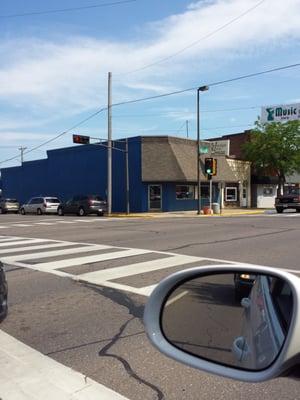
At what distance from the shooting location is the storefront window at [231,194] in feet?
154

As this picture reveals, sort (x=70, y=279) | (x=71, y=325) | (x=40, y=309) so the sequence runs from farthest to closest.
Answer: (x=70, y=279)
(x=40, y=309)
(x=71, y=325)

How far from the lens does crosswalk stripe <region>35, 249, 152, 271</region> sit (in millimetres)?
10648

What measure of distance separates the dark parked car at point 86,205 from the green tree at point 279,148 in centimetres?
1692

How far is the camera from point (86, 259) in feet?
38.1

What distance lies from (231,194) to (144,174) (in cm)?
1156

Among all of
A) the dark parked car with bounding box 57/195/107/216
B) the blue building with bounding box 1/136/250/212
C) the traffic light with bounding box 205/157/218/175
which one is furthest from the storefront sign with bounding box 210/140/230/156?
the dark parked car with bounding box 57/195/107/216

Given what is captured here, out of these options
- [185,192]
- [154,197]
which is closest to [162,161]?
[154,197]

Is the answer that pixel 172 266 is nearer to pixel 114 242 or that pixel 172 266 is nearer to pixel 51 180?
pixel 114 242

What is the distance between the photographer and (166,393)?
405cm

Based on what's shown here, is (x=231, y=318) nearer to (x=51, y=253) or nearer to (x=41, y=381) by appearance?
(x=41, y=381)

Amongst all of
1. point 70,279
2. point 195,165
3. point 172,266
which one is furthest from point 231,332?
point 195,165

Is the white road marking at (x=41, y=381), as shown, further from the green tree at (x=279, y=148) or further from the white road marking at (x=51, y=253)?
the green tree at (x=279, y=148)

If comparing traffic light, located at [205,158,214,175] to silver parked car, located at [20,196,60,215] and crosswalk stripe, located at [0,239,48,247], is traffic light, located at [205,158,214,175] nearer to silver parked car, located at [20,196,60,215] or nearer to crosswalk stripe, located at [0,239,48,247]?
silver parked car, located at [20,196,60,215]

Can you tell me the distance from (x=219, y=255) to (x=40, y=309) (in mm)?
6045
